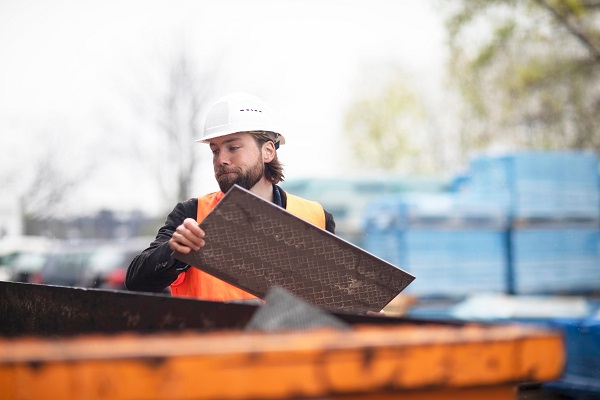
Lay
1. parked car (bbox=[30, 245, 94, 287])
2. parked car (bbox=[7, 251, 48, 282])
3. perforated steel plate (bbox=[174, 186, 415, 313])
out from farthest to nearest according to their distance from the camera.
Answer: parked car (bbox=[7, 251, 48, 282]), parked car (bbox=[30, 245, 94, 287]), perforated steel plate (bbox=[174, 186, 415, 313])

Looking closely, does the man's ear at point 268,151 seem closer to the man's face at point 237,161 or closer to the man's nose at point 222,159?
the man's face at point 237,161

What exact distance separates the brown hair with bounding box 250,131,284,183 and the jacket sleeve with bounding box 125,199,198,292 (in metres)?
0.57

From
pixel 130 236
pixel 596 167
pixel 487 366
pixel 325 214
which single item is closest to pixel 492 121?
pixel 596 167

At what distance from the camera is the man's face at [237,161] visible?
3.84 m

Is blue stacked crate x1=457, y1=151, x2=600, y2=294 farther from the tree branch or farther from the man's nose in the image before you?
the man's nose

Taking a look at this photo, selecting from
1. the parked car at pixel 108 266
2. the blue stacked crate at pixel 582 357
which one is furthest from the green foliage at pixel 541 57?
the parked car at pixel 108 266

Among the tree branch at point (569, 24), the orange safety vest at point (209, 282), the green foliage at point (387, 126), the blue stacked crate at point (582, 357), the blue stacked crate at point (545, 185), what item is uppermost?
the green foliage at point (387, 126)

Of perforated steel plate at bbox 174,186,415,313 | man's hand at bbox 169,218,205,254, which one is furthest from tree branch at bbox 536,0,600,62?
man's hand at bbox 169,218,205,254

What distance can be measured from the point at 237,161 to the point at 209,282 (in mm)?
688

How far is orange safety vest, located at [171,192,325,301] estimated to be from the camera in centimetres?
353

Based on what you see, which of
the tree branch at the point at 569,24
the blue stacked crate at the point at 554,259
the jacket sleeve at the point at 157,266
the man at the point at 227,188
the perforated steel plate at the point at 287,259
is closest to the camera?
the perforated steel plate at the point at 287,259

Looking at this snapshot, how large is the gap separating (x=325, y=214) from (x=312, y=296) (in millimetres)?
853

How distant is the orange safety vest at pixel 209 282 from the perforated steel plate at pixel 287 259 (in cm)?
28

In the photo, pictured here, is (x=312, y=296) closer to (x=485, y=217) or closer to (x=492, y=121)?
(x=485, y=217)
